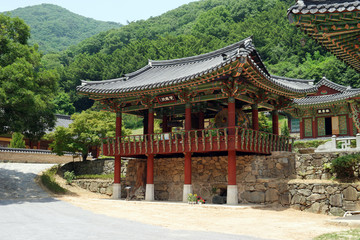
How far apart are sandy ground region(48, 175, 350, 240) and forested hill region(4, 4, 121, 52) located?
128 metres

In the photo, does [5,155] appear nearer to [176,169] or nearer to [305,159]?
[176,169]

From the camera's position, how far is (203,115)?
2655 centimetres

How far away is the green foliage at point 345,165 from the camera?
1969cm

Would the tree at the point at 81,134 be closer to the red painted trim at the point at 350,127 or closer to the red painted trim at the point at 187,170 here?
the red painted trim at the point at 187,170

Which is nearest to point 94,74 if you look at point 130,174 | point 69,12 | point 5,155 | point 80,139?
point 5,155

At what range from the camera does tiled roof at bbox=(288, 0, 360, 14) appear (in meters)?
8.65

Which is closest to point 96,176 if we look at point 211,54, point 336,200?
point 211,54

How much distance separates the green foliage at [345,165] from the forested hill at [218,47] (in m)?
44.9

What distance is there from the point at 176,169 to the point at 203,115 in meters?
4.26

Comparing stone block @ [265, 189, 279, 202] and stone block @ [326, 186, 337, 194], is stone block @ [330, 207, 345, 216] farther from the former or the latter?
stone block @ [265, 189, 279, 202]

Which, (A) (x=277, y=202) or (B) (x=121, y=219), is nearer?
(B) (x=121, y=219)

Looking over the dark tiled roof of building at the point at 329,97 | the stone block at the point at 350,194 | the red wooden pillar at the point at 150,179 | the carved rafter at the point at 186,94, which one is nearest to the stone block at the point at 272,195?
the stone block at the point at 350,194

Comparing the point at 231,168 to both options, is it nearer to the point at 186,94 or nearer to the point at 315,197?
the point at 315,197

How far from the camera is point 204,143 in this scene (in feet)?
72.1
